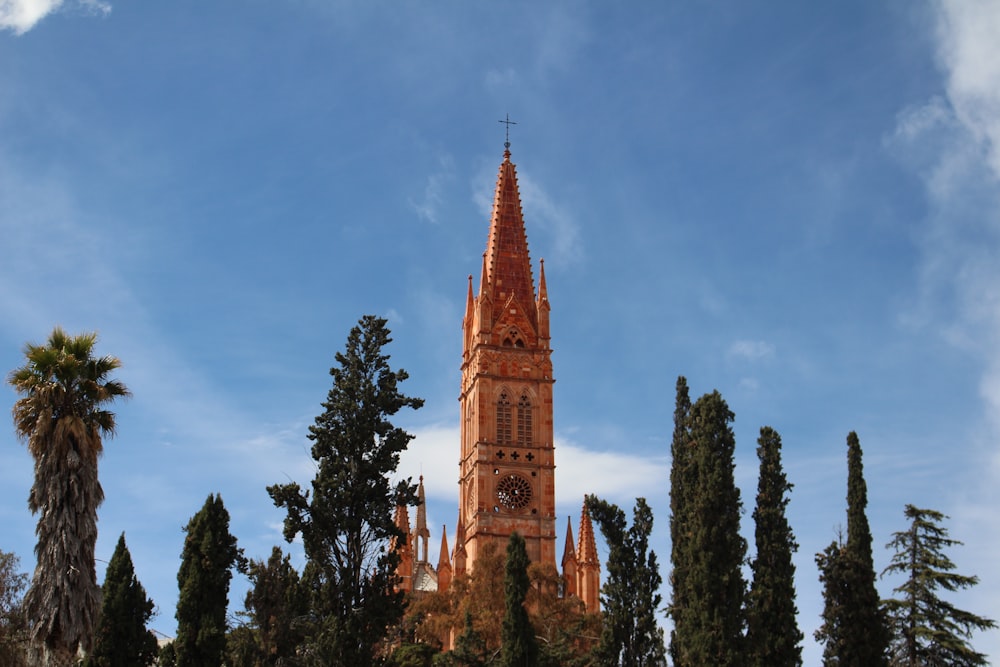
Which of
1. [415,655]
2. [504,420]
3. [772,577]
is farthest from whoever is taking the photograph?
[504,420]

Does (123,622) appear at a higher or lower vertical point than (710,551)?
lower

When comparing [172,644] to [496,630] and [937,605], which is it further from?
[937,605]

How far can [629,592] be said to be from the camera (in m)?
39.3

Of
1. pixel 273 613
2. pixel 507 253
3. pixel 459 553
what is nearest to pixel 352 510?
pixel 273 613

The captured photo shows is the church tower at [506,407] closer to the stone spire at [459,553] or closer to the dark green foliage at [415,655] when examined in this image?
the stone spire at [459,553]

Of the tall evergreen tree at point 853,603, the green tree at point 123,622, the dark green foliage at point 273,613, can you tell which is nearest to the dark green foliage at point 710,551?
the tall evergreen tree at point 853,603

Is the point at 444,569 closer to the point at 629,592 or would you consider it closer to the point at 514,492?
the point at 514,492

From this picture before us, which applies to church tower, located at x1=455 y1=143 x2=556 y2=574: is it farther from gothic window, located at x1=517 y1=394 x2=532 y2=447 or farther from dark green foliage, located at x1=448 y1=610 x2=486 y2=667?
dark green foliage, located at x1=448 y1=610 x2=486 y2=667

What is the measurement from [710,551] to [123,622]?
61.1 ft

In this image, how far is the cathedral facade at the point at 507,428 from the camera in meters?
73.6

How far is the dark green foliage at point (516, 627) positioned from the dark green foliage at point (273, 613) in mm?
7662

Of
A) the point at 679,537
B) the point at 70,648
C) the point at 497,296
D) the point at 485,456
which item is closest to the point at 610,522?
the point at 679,537

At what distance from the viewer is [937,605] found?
44.8m

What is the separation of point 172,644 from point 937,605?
27.5m
